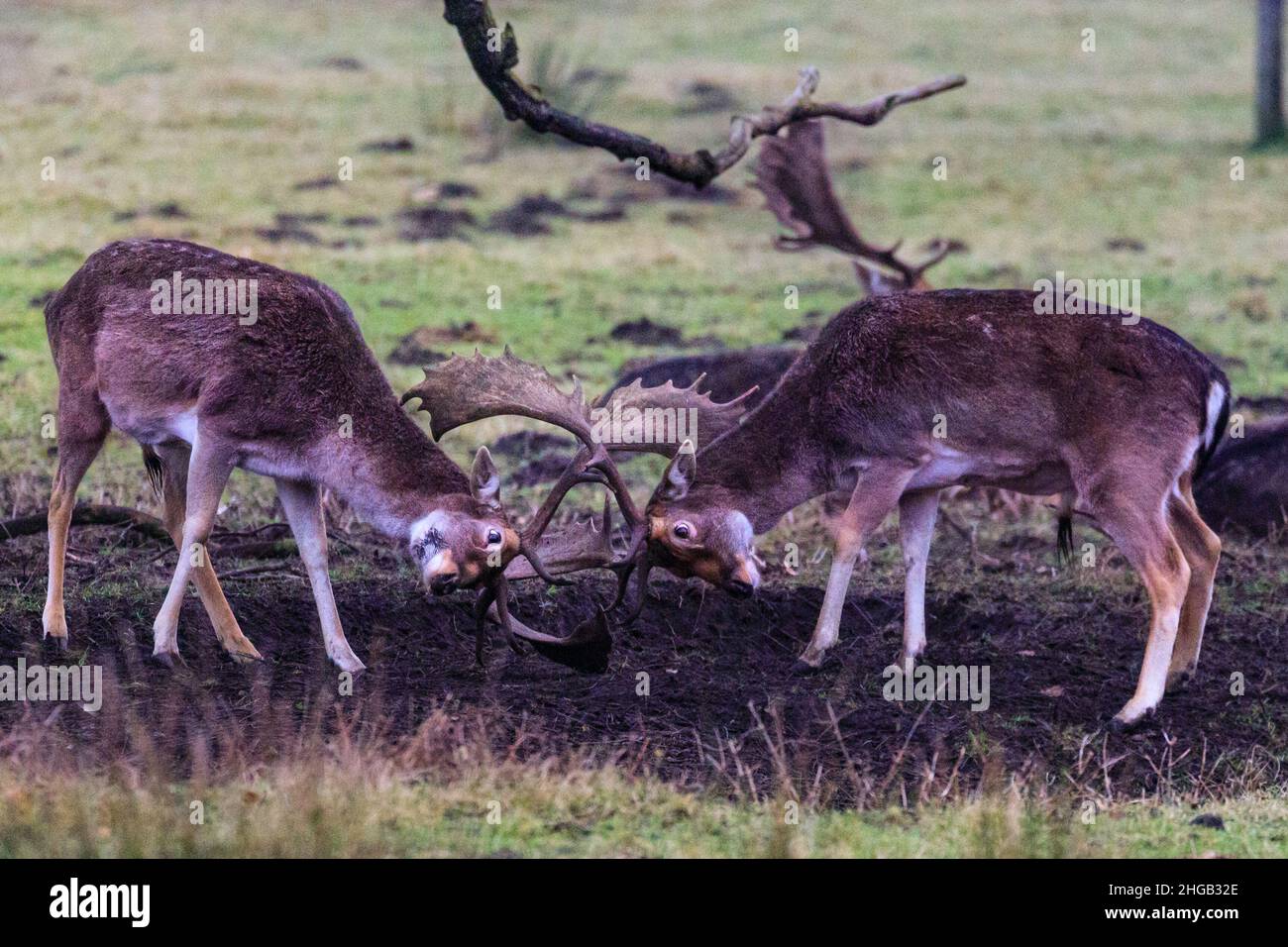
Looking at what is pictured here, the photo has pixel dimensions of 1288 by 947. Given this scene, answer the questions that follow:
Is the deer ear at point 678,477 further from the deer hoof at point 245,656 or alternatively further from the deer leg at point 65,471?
the deer leg at point 65,471

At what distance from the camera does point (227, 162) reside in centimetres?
2200

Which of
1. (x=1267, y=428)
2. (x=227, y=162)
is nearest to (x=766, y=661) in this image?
(x=1267, y=428)

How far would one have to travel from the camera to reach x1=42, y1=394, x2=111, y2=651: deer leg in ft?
28.5

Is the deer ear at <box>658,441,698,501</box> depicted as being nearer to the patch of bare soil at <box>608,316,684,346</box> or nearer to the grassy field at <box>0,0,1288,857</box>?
the grassy field at <box>0,0,1288,857</box>

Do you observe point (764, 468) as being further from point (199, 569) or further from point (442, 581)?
point (199, 569)

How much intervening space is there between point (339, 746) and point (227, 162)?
52.2ft

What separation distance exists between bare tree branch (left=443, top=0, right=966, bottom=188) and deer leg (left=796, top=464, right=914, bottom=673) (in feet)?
5.84

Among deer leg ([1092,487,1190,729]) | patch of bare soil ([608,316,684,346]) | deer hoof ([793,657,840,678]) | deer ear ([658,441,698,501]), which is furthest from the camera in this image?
patch of bare soil ([608,316,684,346])

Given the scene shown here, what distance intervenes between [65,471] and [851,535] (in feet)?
12.2

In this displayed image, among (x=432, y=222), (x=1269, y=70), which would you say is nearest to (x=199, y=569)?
(x=432, y=222)

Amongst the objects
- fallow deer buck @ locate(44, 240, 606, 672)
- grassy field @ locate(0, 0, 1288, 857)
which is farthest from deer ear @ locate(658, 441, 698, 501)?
grassy field @ locate(0, 0, 1288, 857)

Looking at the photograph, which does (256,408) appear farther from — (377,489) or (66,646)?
(66,646)

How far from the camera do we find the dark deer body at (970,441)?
877cm

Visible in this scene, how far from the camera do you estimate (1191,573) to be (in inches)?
357
